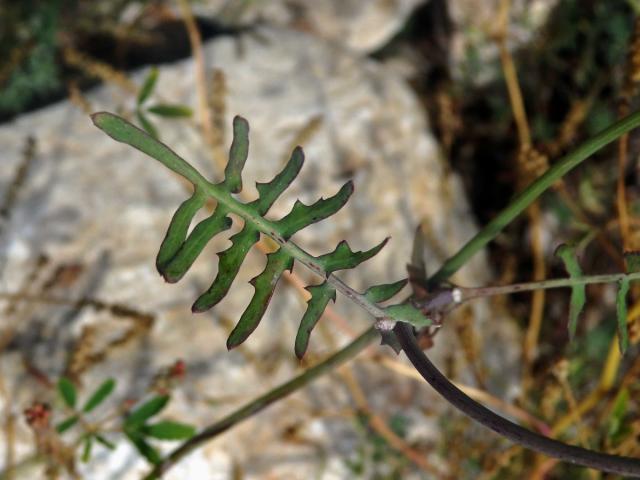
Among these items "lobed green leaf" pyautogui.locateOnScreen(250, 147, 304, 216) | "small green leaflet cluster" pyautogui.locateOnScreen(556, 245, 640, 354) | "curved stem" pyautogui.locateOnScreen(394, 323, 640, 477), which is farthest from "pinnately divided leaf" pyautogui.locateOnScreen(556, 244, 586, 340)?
"lobed green leaf" pyautogui.locateOnScreen(250, 147, 304, 216)

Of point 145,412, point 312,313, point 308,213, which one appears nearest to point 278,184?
point 308,213

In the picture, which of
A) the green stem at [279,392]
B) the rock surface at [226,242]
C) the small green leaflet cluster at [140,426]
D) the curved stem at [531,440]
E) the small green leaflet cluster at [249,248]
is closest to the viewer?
the curved stem at [531,440]

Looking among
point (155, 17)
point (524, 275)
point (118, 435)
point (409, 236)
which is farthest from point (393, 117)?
point (118, 435)

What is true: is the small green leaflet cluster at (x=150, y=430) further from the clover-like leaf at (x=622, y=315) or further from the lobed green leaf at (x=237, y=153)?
the clover-like leaf at (x=622, y=315)

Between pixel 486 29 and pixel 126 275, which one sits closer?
pixel 126 275

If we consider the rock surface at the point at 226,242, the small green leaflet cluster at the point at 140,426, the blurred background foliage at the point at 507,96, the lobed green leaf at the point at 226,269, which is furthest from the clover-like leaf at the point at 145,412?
the blurred background foliage at the point at 507,96

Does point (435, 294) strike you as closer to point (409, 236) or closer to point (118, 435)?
point (118, 435)
